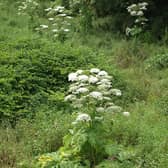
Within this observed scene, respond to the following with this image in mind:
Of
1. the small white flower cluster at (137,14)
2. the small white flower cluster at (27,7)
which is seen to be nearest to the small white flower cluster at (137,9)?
the small white flower cluster at (137,14)

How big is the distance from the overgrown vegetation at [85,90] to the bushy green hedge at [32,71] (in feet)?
0.05

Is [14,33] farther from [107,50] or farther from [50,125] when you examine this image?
[50,125]

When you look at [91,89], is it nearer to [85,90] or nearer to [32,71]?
[85,90]

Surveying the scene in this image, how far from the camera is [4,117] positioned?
23.2ft

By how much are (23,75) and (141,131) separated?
253 centimetres

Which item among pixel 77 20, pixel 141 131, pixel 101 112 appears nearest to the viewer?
pixel 101 112

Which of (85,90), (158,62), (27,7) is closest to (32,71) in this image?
(158,62)

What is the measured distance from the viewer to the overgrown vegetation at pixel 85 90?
561 centimetres

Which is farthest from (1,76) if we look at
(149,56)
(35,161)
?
(149,56)

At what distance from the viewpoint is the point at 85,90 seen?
550cm

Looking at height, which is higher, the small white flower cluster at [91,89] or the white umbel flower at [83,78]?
the white umbel flower at [83,78]

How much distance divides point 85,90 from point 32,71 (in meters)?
2.87

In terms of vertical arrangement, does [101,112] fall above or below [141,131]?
above

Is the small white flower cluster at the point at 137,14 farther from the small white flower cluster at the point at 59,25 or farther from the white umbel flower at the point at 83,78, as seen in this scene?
the white umbel flower at the point at 83,78
